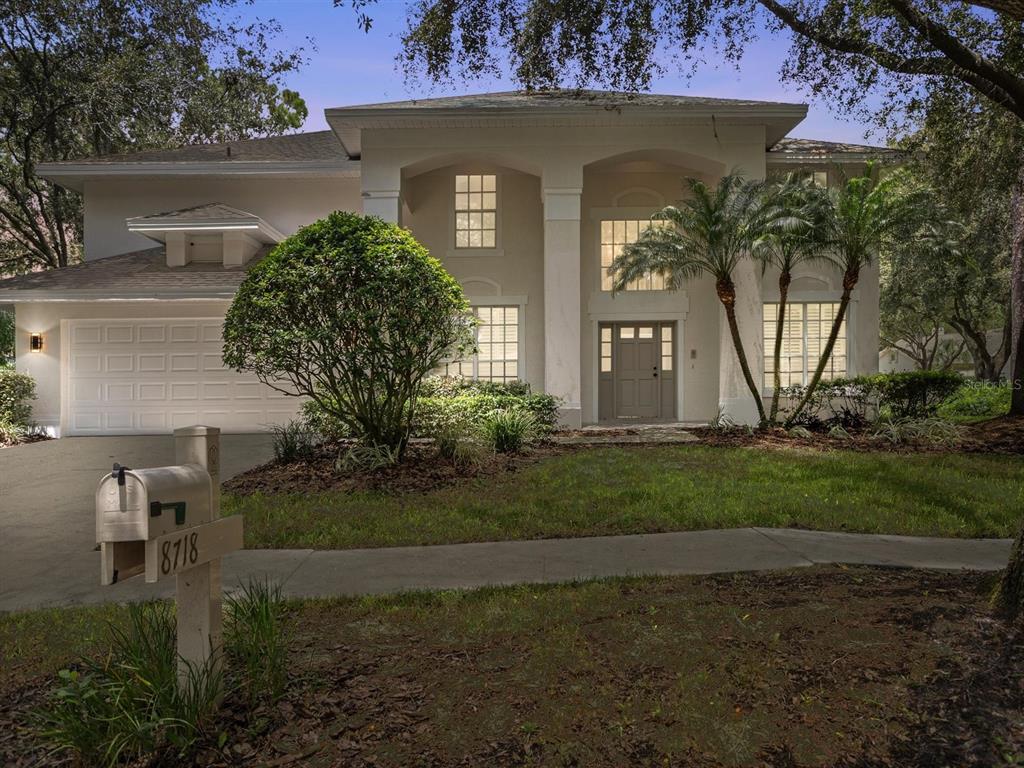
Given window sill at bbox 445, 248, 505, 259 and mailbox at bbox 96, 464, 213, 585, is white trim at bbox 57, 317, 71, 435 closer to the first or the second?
window sill at bbox 445, 248, 505, 259

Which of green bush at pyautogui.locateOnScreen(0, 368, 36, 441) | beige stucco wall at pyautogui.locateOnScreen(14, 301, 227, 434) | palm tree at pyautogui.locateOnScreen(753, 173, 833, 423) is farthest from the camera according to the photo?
beige stucco wall at pyautogui.locateOnScreen(14, 301, 227, 434)

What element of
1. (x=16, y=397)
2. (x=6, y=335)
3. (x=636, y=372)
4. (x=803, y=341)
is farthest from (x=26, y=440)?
(x=6, y=335)

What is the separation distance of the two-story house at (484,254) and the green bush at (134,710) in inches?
501

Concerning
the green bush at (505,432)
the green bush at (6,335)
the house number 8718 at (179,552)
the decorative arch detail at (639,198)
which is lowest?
the green bush at (505,432)

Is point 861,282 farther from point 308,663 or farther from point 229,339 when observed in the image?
point 308,663

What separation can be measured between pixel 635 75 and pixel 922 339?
41.7 m

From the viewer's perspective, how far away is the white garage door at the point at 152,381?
15609 millimetres

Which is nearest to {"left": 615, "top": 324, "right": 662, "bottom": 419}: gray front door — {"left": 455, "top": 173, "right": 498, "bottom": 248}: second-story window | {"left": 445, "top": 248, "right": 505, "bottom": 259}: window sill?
{"left": 445, "top": 248, "right": 505, "bottom": 259}: window sill

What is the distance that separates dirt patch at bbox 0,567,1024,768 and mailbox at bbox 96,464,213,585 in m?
0.93

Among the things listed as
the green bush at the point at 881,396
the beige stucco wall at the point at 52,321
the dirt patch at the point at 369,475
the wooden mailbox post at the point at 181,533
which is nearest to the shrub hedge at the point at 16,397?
the beige stucco wall at the point at 52,321

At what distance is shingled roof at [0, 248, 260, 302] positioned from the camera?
14836 millimetres

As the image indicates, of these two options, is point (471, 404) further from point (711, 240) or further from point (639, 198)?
point (639, 198)

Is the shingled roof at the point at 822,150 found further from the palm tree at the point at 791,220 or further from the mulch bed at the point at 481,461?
the mulch bed at the point at 481,461

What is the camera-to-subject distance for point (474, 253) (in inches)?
671
